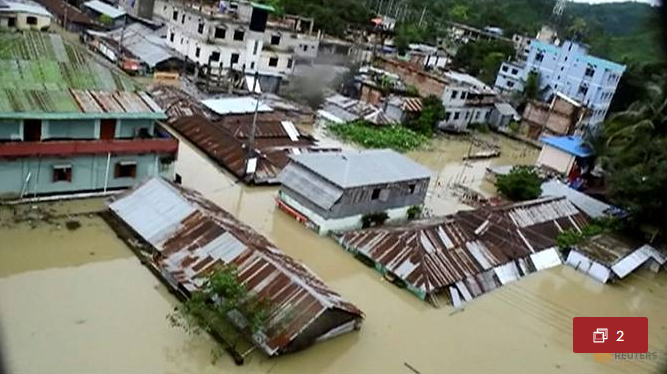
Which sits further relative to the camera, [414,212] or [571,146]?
[571,146]

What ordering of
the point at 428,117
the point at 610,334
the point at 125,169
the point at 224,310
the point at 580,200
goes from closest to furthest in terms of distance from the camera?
the point at 224,310 → the point at 610,334 → the point at 125,169 → the point at 580,200 → the point at 428,117

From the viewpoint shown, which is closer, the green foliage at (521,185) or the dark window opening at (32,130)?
the dark window opening at (32,130)

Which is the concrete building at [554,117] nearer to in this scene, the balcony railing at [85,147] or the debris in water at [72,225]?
the balcony railing at [85,147]

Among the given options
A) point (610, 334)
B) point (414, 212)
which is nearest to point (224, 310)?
point (414, 212)

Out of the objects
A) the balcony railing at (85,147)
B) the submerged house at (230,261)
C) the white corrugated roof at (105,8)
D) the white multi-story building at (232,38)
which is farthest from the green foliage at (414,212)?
the white corrugated roof at (105,8)

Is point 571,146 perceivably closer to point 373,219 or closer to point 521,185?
point 521,185

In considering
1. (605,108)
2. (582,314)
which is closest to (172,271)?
(582,314)

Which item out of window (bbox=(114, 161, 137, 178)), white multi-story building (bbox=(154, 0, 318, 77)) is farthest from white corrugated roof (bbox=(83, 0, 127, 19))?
window (bbox=(114, 161, 137, 178))
